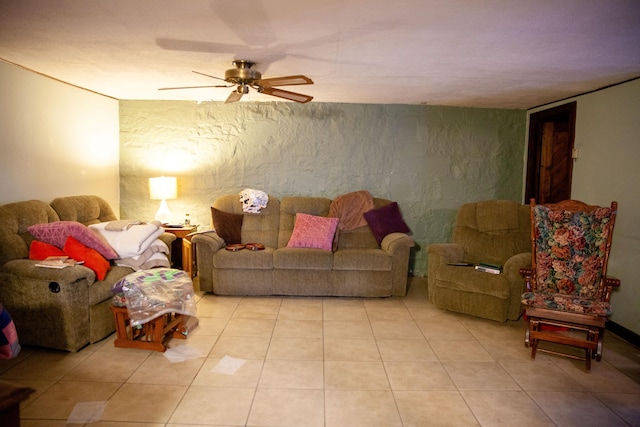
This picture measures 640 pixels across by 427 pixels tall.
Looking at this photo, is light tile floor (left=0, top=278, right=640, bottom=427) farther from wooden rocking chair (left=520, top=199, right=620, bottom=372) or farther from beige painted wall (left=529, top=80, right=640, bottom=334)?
beige painted wall (left=529, top=80, right=640, bottom=334)

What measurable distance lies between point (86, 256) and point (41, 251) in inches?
12.6

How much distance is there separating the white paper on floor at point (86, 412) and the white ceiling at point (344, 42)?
2125 millimetres

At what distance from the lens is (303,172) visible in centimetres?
528

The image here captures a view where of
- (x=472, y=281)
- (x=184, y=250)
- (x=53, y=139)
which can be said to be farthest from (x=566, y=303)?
(x=53, y=139)

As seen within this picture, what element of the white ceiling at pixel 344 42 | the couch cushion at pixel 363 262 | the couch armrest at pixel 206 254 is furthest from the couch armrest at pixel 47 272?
the couch cushion at pixel 363 262

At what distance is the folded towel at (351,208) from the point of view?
4812 mm

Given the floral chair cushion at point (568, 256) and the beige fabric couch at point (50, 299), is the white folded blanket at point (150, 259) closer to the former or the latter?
the beige fabric couch at point (50, 299)

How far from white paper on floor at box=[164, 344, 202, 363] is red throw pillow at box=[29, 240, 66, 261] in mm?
1109

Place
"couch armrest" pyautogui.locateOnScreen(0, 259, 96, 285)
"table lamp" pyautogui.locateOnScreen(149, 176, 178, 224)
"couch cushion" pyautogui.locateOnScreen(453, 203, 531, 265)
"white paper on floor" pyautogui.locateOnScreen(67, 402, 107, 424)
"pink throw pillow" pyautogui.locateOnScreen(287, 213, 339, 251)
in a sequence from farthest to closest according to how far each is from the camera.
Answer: "table lamp" pyautogui.locateOnScreen(149, 176, 178, 224), "pink throw pillow" pyautogui.locateOnScreen(287, 213, 339, 251), "couch cushion" pyautogui.locateOnScreen(453, 203, 531, 265), "couch armrest" pyautogui.locateOnScreen(0, 259, 96, 285), "white paper on floor" pyautogui.locateOnScreen(67, 402, 107, 424)

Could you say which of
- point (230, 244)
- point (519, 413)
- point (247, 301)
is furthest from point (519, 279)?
point (230, 244)

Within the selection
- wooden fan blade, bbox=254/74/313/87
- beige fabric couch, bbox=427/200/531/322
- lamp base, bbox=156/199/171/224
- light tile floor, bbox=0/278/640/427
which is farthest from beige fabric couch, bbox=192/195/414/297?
wooden fan blade, bbox=254/74/313/87

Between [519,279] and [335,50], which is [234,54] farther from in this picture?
[519,279]

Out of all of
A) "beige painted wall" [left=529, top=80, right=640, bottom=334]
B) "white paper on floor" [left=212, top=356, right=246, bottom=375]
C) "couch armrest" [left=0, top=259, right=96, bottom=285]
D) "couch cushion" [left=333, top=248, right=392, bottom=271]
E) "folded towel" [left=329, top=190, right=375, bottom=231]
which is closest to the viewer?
"white paper on floor" [left=212, top=356, right=246, bottom=375]

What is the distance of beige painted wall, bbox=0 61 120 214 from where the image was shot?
356 cm
